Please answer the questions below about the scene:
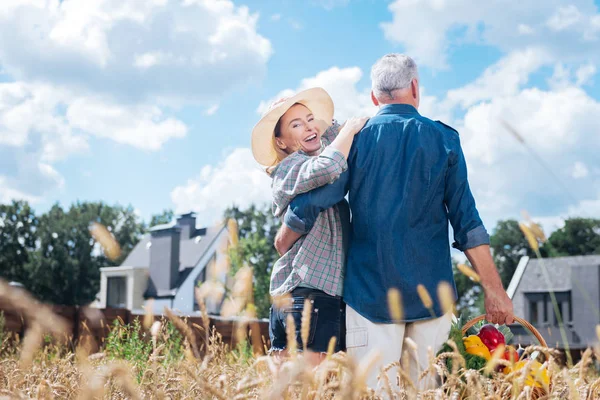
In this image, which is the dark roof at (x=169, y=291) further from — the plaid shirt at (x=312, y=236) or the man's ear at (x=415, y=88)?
the man's ear at (x=415, y=88)

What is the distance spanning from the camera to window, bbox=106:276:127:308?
132 ft

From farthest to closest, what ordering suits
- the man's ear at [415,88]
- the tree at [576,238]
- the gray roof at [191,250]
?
the tree at [576,238]
the gray roof at [191,250]
the man's ear at [415,88]

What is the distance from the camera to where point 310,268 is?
10.5 ft

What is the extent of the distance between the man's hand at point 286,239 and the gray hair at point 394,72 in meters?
0.85

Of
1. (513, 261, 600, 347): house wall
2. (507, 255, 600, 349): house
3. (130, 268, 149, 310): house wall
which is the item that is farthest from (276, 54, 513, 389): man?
(130, 268, 149, 310): house wall

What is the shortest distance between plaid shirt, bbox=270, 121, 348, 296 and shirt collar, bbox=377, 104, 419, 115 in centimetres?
41

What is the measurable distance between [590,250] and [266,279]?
94.5 ft

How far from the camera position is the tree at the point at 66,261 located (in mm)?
47875

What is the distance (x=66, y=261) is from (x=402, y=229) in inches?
1920

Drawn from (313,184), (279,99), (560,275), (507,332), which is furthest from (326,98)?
(560,275)

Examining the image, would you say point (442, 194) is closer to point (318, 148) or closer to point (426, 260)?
point (426, 260)

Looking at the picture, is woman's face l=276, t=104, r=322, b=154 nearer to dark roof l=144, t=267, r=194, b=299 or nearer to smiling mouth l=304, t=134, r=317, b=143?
smiling mouth l=304, t=134, r=317, b=143

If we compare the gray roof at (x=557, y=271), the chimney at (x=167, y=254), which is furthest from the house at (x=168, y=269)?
the gray roof at (x=557, y=271)

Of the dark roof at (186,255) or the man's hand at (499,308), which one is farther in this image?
the dark roof at (186,255)
